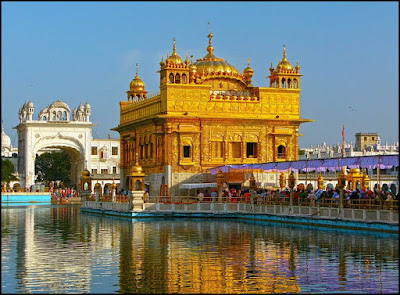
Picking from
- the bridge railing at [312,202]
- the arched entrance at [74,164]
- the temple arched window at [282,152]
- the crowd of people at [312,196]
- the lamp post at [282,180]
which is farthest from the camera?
the arched entrance at [74,164]

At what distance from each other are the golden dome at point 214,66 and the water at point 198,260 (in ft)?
51.4

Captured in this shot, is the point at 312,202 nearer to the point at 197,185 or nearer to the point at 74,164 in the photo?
the point at 197,185

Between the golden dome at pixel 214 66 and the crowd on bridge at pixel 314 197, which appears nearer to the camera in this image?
the crowd on bridge at pixel 314 197

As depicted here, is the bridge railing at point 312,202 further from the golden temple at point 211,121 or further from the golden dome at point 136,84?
the golden dome at point 136,84

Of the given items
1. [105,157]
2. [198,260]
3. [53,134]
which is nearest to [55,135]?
[53,134]

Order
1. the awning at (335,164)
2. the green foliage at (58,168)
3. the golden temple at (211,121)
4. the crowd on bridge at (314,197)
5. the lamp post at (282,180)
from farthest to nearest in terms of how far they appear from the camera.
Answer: the green foliage at (58,168)
the golden temple at (211,121)
the lamp post at (282,180)
the awning at (335,164)
the crowd on bridge at (314,197)

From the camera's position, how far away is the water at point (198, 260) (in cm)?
1256

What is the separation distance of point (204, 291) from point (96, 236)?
34.5 feet

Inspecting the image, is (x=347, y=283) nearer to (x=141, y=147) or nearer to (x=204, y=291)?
(x=204, y=291)

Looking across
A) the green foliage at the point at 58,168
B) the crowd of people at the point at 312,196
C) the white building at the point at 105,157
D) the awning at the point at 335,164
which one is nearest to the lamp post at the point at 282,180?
the crowd of people at the point at 312,196

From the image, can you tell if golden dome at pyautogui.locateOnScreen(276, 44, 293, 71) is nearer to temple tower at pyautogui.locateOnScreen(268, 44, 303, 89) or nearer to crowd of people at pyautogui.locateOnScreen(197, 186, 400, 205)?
temple tower at pyautogui.locateOnScreen(268, 44, 303, 89)

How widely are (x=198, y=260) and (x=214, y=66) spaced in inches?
966

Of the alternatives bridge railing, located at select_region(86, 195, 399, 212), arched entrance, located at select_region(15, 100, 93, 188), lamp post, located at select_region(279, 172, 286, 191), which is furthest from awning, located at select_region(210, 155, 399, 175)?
arched entrance, located at select_region(15, 100, 93, 188)

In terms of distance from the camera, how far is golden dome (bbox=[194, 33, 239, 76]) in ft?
129
